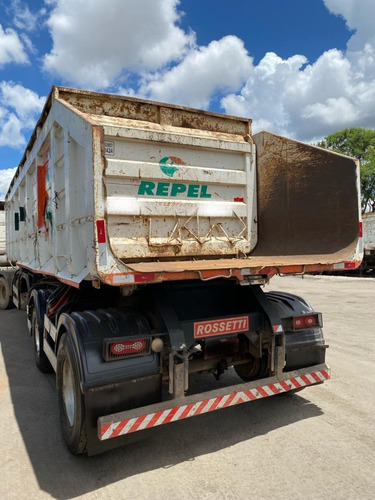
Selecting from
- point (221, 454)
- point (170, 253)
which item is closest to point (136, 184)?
point (170, 253)

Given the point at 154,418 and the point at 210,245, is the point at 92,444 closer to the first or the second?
the point at 154,418

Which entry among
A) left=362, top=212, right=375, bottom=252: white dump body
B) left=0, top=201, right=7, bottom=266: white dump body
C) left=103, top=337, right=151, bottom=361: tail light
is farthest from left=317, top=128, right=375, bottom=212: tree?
left=103, top=337, right=151, bottom=361: tail light

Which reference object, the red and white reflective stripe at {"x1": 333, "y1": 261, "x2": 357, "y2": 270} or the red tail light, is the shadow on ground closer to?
the red tail light

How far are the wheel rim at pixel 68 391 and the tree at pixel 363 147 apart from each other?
29877 millimetres

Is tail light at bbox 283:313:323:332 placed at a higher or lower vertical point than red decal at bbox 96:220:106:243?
lower

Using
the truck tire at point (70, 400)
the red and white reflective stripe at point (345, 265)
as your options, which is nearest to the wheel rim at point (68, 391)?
the truck tire at point (70, 400)

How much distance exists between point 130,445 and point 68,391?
2.32ft

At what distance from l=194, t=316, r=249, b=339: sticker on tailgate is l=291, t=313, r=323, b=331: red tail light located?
54cm

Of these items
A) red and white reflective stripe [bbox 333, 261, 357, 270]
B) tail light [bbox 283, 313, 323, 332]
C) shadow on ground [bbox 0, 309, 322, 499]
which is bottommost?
shadow on ground [bbox 0, 309, 322, 499]

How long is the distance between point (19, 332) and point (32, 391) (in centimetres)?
332

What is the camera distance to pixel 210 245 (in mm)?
4148

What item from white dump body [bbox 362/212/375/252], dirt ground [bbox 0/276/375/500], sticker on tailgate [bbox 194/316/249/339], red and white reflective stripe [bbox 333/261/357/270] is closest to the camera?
dirt ground [bbox 0/276/375/500]

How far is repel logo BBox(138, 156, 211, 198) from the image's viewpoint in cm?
369

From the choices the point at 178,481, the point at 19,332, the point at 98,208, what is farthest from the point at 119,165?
the point at 19,332
